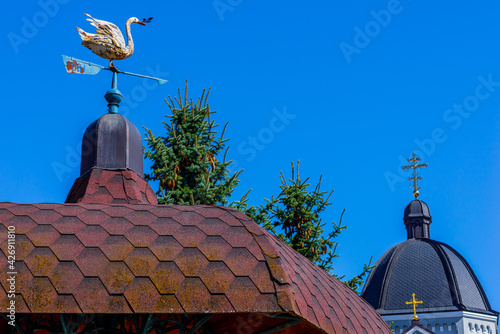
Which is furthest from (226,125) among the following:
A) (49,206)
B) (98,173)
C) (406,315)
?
(406,315)

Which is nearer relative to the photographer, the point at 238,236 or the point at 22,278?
the point at 22,278

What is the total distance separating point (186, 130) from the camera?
1292 cm

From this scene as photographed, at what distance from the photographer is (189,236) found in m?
5.58

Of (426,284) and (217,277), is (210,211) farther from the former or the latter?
(426,284)

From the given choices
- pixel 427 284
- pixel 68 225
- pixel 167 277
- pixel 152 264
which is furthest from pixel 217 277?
pixel 427 284

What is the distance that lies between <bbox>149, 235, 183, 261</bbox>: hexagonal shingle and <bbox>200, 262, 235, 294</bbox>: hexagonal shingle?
25 centimetres

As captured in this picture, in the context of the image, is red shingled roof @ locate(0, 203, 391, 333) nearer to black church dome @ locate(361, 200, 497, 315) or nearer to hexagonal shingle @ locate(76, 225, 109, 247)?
hexagonal shingle @ locate(76, 225, 109, 247)

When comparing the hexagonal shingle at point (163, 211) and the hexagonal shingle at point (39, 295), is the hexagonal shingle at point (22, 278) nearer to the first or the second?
the hexagonal shingle at point (39, 295)

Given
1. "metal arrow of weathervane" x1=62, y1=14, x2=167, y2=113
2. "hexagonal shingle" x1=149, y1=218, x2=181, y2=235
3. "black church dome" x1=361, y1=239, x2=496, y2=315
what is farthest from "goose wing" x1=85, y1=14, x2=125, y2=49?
"black church dome" x1=361, y1=239, x2=496, y2=315

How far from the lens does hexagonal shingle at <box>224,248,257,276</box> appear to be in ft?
17.8

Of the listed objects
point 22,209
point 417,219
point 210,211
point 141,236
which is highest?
point 417,219

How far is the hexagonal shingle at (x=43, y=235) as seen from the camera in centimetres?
546

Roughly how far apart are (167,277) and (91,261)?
1.69 feet

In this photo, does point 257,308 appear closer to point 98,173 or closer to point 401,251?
point 98,173
